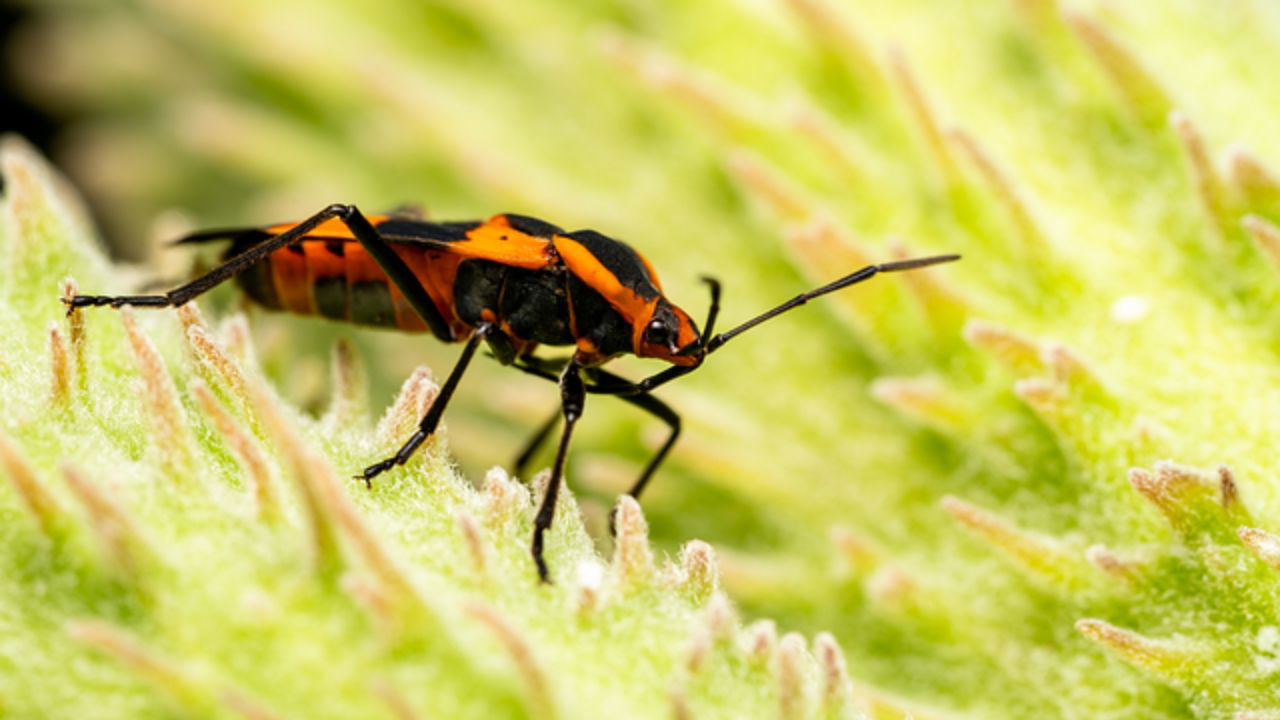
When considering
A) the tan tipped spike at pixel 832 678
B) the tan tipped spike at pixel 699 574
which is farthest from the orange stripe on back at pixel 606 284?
the tan tipped spike at pixel 832 678

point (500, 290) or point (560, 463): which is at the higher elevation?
point (500, 290)

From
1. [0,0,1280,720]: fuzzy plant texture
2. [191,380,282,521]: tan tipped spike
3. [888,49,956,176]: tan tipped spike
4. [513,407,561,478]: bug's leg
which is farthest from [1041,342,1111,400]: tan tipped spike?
[191,380,282,521]: tan tipped spike

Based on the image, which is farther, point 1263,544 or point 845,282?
point 845,282

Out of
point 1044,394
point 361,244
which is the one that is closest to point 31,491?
point 361,244

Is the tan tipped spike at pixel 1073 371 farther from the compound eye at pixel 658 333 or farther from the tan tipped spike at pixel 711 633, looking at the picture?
the tan tipped spike at pixel 711 633

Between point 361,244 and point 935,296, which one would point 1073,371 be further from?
point 361,244
